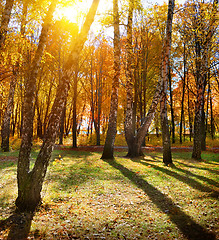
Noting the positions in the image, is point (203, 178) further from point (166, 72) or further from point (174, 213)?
point (166, 72)

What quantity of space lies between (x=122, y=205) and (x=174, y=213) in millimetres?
1487

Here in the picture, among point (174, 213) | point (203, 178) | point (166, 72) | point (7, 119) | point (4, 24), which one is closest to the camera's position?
point (174, 213)

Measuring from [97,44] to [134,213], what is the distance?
2149 centimetres

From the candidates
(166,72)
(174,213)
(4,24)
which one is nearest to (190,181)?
(174,213)

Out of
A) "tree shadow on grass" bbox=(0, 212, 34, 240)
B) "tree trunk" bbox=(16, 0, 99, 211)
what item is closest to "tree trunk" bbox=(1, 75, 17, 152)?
"tree trunk" bbox=(16, 0, 99, 211)

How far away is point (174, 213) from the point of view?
5.14 metres

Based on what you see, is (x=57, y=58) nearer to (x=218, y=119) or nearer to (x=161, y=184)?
(x=161, y=184)

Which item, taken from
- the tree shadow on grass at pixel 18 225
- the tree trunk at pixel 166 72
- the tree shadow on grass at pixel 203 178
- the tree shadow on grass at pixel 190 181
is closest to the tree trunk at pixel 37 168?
the tree shadow on grass at pixel 18 225

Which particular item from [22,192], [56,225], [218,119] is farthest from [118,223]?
[218,119]

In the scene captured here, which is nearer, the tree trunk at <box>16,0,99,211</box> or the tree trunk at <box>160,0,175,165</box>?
the tree trunk at <box>16,0,99,211</box>

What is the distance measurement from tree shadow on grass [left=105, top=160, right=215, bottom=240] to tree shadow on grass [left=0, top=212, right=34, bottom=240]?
11.6 ft

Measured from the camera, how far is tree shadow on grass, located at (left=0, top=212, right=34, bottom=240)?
4013 millimetres

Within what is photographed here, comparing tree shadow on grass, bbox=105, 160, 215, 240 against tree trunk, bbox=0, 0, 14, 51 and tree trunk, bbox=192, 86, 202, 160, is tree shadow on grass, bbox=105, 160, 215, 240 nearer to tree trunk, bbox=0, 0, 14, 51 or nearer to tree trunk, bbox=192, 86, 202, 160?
tree trunk, bbox=192, 86, 202, 160

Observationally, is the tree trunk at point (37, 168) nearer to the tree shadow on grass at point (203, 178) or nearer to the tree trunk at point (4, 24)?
the tree trunk at point (4, 24)
